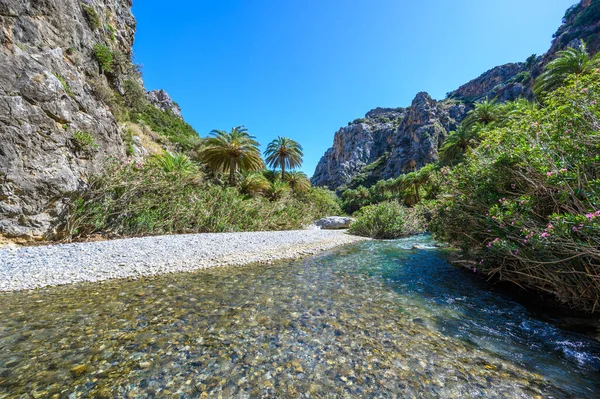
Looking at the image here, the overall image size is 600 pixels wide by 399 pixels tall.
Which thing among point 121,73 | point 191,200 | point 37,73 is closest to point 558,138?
point 191,200

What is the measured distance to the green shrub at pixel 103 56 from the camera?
536 inches

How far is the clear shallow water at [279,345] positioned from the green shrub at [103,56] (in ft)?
49.8

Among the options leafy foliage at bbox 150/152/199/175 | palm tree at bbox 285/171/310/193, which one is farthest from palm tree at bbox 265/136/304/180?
leafy foliage at bbox 150/152/199/175

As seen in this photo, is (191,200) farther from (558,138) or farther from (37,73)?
(558,138)

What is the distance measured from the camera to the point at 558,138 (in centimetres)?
434

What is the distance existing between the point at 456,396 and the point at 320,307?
2.47 meters

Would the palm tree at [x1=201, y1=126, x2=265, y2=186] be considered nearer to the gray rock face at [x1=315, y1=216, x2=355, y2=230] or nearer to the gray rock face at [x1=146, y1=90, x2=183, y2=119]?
the gray rock face at [x1=315, y1=216, x2=355, y2=230]

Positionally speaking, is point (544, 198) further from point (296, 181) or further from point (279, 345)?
point (296, 181)

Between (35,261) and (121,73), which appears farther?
(121,73)

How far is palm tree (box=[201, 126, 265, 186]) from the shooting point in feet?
63.3

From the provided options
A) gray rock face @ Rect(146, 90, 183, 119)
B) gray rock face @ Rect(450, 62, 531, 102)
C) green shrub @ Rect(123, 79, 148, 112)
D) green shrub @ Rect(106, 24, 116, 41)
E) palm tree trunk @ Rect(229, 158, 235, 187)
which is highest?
gray rock face @ Rect(450, 62, 531, 102)

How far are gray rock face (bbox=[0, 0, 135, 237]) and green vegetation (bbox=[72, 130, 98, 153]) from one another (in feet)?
0.10

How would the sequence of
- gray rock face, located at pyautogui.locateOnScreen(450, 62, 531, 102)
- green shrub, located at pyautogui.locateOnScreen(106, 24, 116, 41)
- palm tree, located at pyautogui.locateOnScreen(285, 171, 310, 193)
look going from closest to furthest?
green shrub, located at pyautogui.locateOnScreen(106, 24, 116, 41)
palm tree, located at pyautogui.locateOnScreen(285, 171, 310, 193)
gray rock face, located at pyautogui.locateOnScreen(450, 62, 531, 102)

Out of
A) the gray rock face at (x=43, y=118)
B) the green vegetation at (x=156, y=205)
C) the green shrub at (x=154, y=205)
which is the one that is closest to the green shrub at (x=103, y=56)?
the gray rock face at (x=43, y=118)
